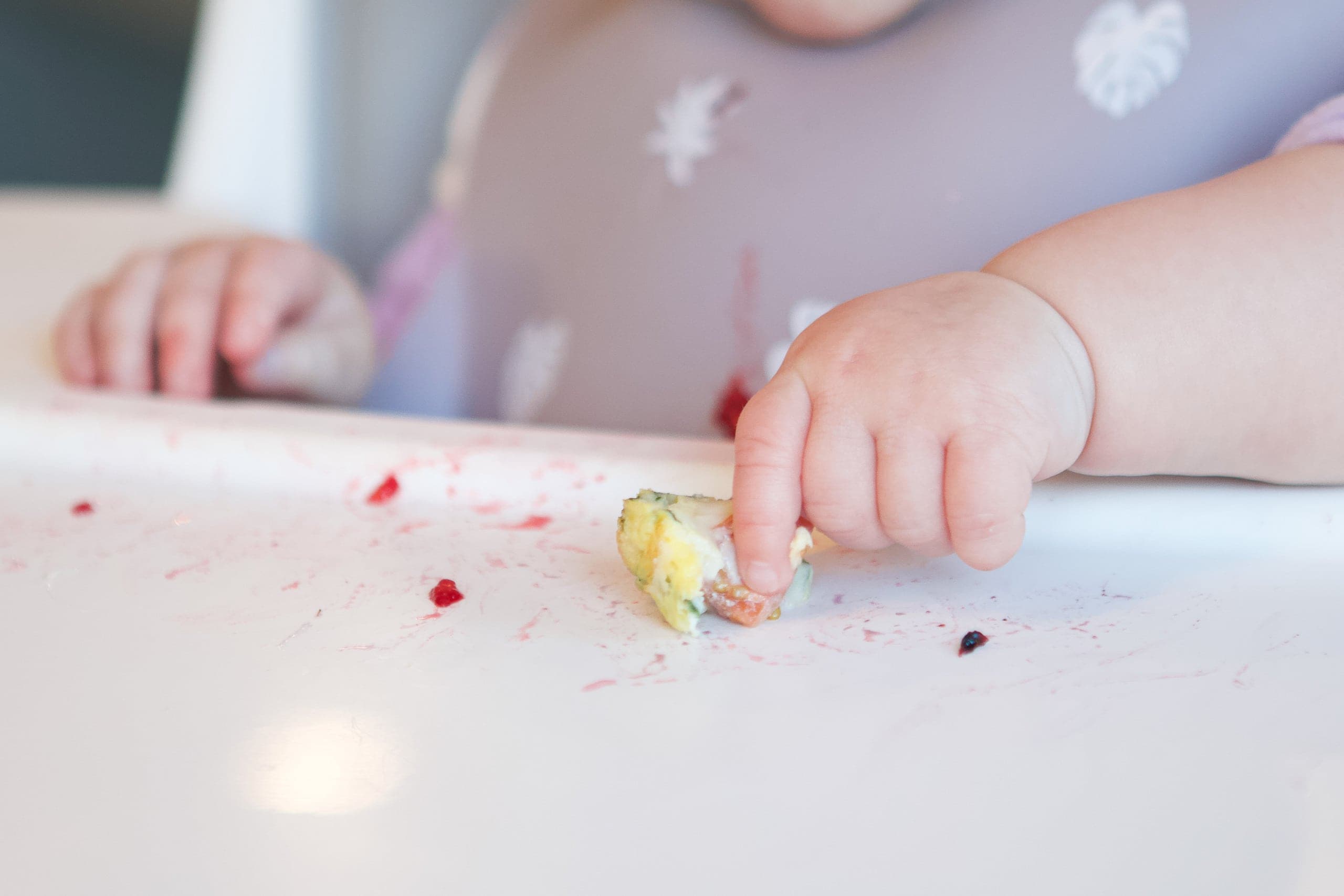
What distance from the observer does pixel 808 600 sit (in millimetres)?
348

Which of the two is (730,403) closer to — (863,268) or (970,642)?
(863,268)

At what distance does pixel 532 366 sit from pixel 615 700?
1.56ft

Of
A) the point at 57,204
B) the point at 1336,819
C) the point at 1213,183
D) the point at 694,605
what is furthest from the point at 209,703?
the point at 57,204

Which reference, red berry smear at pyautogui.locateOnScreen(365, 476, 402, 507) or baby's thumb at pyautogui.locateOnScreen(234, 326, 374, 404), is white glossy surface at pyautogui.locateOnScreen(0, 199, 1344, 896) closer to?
red berry smear at pyautogui.locateOnScreen(365, 476, 402, 507)

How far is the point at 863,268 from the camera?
24.3 inches

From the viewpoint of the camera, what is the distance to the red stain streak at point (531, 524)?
0.42 meters

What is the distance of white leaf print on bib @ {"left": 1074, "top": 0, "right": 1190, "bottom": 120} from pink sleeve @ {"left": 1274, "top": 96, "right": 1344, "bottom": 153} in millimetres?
108

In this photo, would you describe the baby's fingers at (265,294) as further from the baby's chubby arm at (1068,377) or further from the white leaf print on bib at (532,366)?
the baby's chubby arm at (1068,377)

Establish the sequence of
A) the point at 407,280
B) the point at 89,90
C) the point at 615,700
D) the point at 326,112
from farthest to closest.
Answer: the point at 89,90 → the point at 326,112 → the point at 407,280 → the point at 615,700

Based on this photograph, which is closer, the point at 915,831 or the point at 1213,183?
the point at 915,831

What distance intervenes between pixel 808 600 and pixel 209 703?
19 cm

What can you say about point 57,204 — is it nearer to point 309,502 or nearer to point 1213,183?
point 309,502

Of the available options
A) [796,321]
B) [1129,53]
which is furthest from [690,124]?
[1129,53]

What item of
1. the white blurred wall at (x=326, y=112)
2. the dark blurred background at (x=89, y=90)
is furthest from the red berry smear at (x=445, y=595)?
the dark blurred background at (x=89, y=90)
